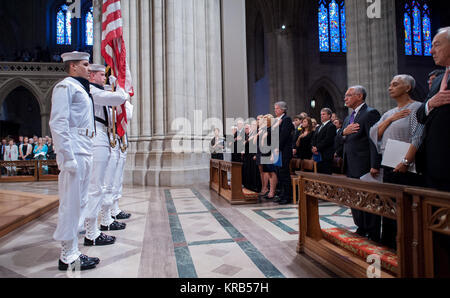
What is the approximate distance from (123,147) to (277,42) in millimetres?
18419

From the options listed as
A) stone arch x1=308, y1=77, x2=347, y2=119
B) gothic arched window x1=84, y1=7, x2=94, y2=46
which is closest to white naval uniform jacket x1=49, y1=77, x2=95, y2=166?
stone arch x1=308, y1=77, x2=347, y2=119

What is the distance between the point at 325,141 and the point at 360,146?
1991 millimetres

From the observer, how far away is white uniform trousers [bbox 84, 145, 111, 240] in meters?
3.20

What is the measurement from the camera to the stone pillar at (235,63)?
24.0ft

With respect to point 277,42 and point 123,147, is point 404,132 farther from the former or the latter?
point 277,42

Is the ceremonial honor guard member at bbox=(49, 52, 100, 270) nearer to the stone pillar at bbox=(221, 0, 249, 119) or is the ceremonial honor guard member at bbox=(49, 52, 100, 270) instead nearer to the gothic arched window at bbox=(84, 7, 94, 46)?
the stone pillar at bbox=(221, 0, 249, 119)

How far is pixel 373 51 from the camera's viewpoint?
34.7 feet

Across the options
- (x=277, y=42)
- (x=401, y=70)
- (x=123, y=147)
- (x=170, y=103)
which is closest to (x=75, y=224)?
(x=123, y=147)

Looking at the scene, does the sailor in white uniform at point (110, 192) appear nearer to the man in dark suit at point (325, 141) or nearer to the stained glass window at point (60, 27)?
the man in dark suit at point (325, 141)

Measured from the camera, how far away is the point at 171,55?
886 centimetres

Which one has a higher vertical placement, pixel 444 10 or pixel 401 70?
pixel 444 10

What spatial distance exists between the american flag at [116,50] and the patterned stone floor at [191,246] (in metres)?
1.42

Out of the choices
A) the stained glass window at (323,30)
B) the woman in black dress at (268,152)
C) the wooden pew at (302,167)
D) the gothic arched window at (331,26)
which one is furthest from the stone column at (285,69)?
the woman in black dress at (268,152)

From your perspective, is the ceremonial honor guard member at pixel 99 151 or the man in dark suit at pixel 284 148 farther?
the man in dark suit at pixel 284 148
